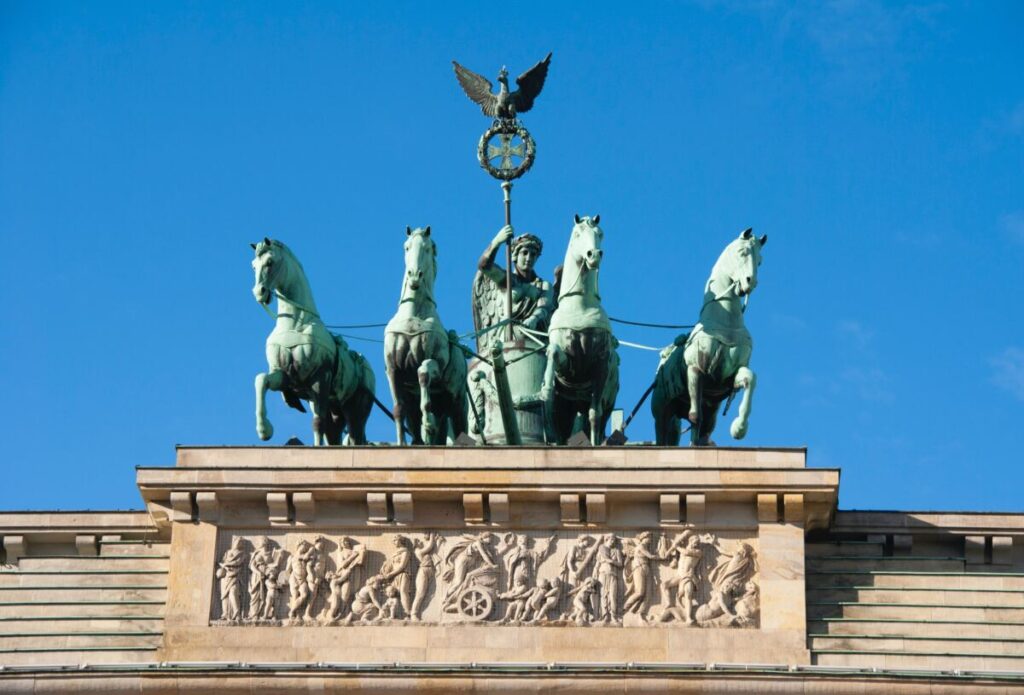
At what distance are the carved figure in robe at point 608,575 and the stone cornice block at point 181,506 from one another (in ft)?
15.6

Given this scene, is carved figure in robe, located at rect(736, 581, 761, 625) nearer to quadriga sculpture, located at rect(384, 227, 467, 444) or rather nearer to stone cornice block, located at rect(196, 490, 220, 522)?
quadriga sculpture, located at rect(384, 227, 467, 444)

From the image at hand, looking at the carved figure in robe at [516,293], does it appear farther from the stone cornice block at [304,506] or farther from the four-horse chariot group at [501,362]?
the stone cornice block at [304,506]

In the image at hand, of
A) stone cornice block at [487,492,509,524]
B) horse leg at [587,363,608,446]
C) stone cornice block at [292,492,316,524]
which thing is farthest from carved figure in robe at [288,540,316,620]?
horse leg at [587,363,608,446]

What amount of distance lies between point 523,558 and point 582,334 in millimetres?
3330

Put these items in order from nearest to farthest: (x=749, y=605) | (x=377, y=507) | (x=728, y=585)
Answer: (x=749, y=605), (x=728, y=585), (x=377, y=507)

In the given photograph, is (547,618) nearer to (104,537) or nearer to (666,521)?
(666,521)

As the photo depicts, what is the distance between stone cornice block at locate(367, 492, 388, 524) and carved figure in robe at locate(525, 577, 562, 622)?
6.54 feet

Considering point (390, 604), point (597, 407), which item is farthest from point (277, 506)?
point (597, 407)

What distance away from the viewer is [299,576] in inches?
1667

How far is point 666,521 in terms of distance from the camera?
42.4 meters

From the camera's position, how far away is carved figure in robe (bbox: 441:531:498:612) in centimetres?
4212

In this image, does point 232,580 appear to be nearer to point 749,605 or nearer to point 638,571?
point 638,571

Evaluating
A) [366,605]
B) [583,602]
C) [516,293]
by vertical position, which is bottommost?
[366,605]

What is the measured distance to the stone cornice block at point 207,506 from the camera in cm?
4262
